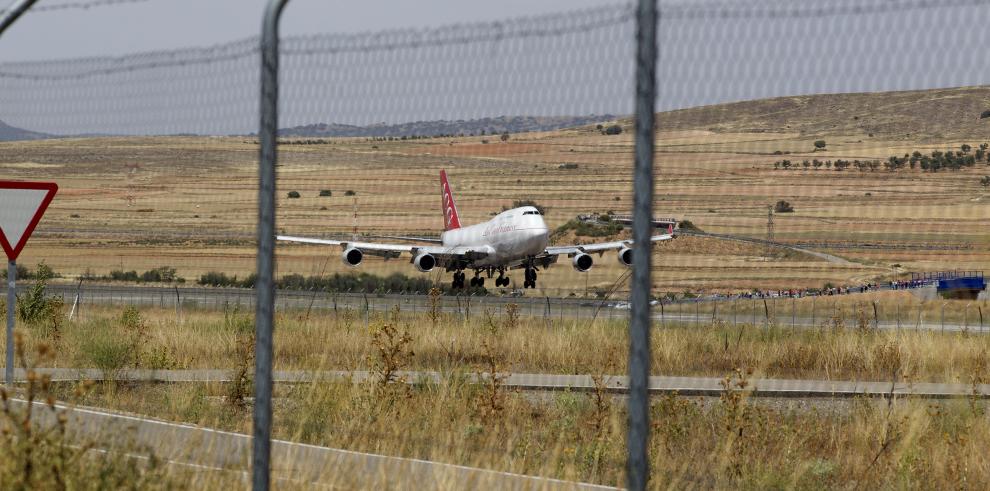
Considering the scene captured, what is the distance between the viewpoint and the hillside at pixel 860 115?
303 inches

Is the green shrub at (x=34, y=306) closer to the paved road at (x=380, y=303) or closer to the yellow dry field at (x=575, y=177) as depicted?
the yellow dry field at (x=575, y=177)

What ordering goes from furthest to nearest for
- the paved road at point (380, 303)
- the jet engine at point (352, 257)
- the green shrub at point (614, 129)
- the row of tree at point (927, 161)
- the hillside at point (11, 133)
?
the jet engine at point (352, 257)
the paved road at point (380, 303)
the row of tree at point (927, 161)
the hillside at point (11, 133)
the green shrub at point (614, 129)

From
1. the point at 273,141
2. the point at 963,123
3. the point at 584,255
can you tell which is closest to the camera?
the point at 273,141

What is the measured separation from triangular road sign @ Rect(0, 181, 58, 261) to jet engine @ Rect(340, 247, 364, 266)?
24.1m

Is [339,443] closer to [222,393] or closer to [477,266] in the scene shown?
[222,393]

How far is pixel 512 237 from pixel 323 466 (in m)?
31.1

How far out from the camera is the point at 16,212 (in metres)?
13.4

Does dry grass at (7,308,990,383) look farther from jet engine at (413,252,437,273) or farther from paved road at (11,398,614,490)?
jet engine at (413,252,437,273)

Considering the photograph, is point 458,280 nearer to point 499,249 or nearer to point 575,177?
point 499,249

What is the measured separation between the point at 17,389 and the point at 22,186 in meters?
2.40

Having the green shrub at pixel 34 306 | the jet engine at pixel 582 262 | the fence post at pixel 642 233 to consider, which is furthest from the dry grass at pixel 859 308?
the fence post at pixel 642 233

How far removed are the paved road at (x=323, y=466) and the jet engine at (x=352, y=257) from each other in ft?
89.5

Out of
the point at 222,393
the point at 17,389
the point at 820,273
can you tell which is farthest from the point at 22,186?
the point at 820,273

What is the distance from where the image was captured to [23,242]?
13664 millimetres
